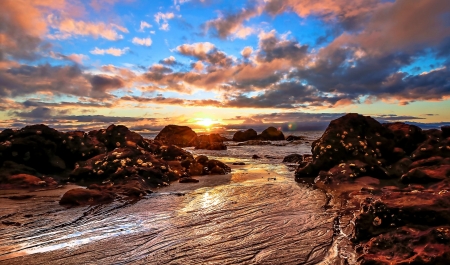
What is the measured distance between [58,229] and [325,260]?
515 centimetres

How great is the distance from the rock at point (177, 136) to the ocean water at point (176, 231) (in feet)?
133

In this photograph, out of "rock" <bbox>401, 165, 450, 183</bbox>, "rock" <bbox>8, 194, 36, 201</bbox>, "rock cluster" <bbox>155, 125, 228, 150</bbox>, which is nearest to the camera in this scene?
"rock" <bbox>8, 194, 36, 201</bbox>

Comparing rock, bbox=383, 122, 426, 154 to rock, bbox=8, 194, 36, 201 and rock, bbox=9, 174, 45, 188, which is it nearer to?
rock, bbox=8, 194, 36, 201

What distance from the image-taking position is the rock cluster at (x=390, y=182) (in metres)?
4.40

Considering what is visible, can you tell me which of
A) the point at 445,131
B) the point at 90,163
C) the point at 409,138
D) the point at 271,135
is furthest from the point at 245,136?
the point at 90,163

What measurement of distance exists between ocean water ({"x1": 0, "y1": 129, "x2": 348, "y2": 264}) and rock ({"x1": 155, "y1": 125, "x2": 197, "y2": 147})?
40.6 m

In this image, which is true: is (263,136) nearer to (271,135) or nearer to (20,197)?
(271,135)

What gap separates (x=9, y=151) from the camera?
41.0 feet

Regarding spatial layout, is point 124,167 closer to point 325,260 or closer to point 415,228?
point 325,260

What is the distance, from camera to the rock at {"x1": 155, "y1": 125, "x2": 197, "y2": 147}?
164 ft

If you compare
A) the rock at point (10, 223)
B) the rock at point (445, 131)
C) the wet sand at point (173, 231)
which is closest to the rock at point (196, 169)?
the wet sand at point (173, 231)

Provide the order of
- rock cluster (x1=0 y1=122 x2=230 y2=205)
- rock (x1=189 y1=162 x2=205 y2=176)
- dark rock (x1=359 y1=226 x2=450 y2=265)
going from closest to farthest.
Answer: dark rock (x1=359 y1=226 x2=450 y2=265)
rock cluster (x1=0 y1=122 x2=230 y2=205)
rock (x1=189 y1=162 x2=205 y2=176)

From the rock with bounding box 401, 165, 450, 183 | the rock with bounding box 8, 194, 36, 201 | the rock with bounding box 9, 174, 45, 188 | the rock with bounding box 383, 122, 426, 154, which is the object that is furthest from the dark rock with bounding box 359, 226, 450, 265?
the rock with bounding box 9, 174, 45, 188

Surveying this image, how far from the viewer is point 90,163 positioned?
42.5 ft
